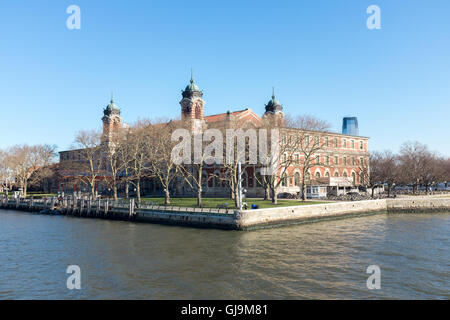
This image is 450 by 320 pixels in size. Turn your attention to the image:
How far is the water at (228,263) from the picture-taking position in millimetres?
15641

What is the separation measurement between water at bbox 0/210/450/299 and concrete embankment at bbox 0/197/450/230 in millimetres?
1591

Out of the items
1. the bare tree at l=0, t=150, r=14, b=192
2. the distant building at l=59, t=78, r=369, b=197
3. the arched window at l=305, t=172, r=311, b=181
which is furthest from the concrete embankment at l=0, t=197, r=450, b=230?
the bare tree at l=0, t=150, r=14, b=192

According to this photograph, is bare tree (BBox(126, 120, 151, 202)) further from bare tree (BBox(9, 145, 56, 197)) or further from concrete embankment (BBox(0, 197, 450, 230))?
bare tree (BBox(9, 145, 56, 197))

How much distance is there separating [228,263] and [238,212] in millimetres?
12170

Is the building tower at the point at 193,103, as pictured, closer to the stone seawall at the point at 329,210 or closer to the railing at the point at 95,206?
the railing at the point at 95,206

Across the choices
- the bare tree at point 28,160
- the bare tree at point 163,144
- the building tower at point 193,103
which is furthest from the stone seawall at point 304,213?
the bare tree at point 28,160

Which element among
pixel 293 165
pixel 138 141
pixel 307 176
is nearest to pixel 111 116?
pixel 138 141

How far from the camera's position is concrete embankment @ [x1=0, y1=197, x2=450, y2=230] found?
33.2 metres

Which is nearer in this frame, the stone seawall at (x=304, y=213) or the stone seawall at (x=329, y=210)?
the stone seawall at (x=304, y=213)

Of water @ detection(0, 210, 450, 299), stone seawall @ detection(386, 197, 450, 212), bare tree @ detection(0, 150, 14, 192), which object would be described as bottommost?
water @ detection(0, 210, 450, 299)

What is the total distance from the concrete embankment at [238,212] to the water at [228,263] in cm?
159

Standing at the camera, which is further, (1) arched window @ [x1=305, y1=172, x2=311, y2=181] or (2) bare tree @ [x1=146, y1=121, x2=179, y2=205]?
(1) arched window @ [x1=305, y1=172, x2=311, y2=181]
